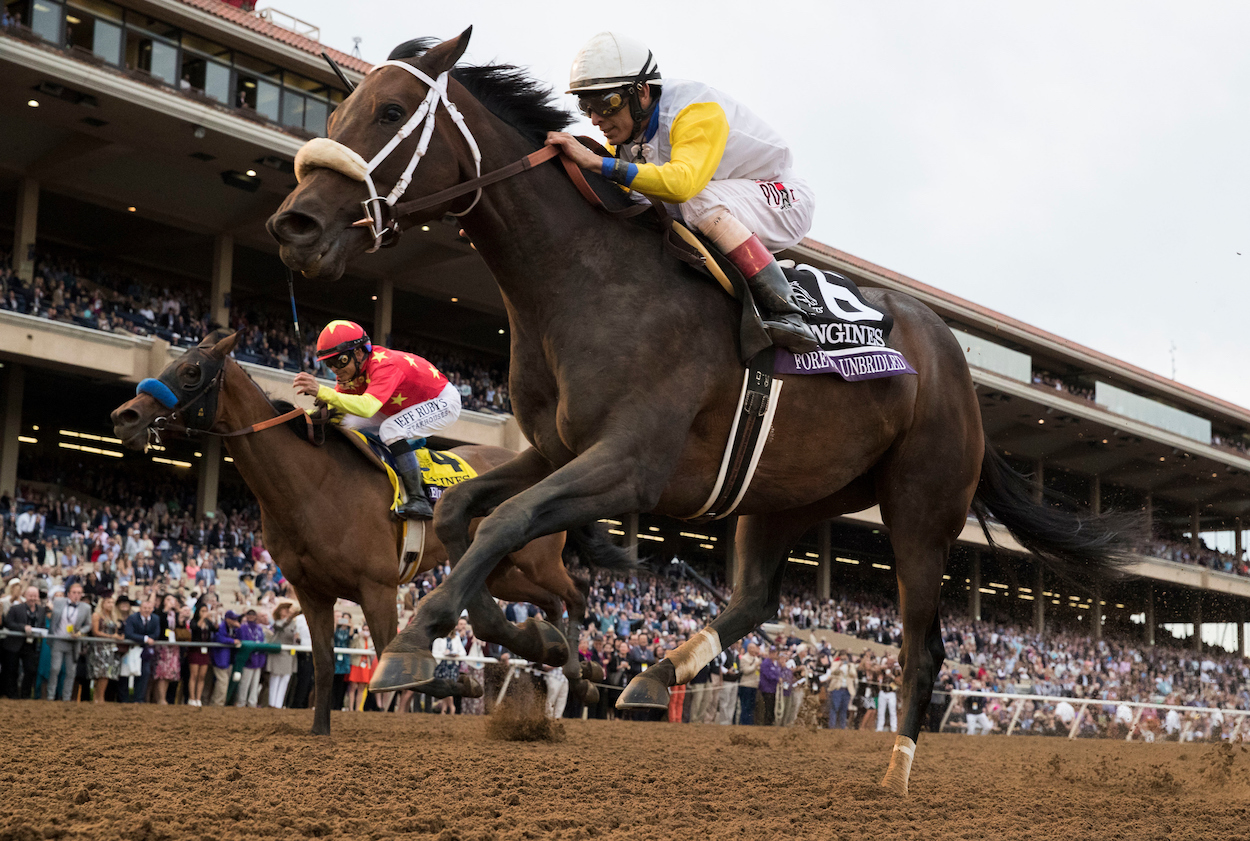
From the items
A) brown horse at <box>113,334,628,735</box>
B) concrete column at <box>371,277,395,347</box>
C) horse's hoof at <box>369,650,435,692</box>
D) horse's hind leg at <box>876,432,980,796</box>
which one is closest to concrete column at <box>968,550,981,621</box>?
concrete column at <box>371,277,395,347</box>

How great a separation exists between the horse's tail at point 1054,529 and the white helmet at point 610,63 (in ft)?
8.96

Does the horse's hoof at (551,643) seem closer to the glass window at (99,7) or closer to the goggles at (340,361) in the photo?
the goggles at (340,361)

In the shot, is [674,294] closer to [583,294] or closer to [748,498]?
[583,294]

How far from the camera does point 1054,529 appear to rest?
5.66 metres

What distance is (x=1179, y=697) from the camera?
30328 mm

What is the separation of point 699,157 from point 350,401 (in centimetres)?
405

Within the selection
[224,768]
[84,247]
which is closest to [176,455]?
[84,247]

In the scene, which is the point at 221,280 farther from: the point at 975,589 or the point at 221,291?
the point at 975,589

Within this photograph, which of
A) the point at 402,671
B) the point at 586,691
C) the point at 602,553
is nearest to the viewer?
the point at 402,671

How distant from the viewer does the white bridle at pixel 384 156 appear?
11.6ft

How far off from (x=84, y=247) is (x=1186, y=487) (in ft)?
144

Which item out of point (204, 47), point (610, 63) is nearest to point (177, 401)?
point (610, 63)

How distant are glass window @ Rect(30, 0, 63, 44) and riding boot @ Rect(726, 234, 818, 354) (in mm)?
19970

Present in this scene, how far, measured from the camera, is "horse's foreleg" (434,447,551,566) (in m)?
4.03
